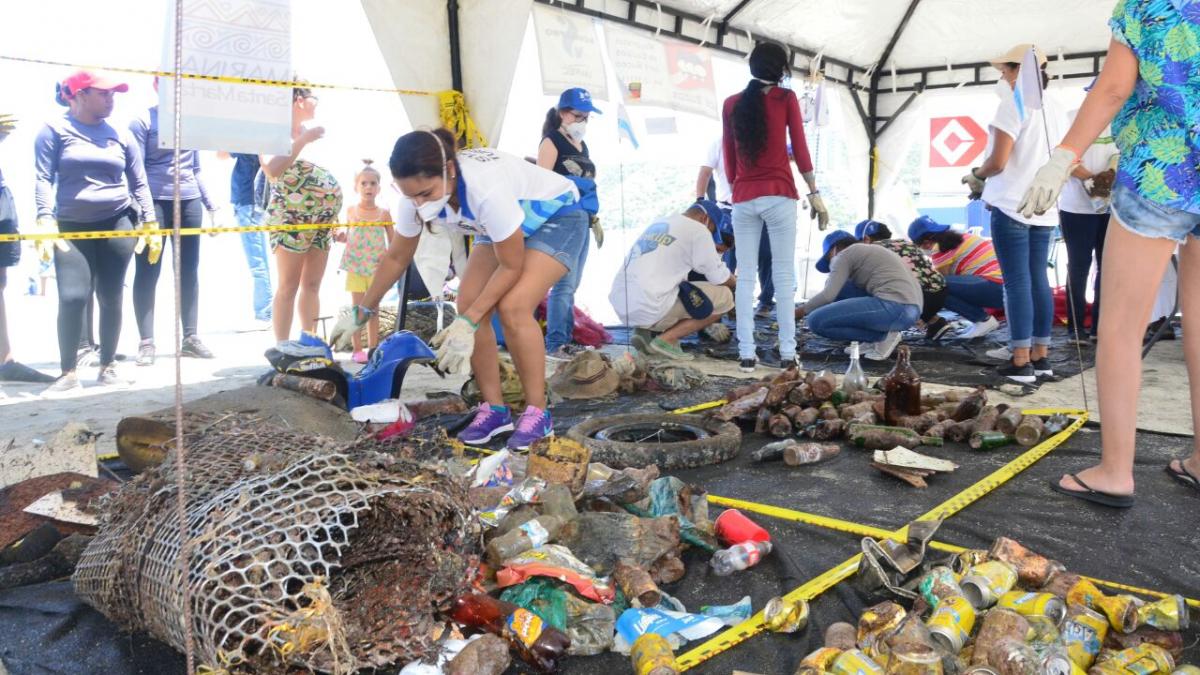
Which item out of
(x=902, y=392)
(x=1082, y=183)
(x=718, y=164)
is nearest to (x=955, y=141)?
(x=718, y=164)

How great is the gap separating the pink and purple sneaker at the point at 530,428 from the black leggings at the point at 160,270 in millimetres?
2970

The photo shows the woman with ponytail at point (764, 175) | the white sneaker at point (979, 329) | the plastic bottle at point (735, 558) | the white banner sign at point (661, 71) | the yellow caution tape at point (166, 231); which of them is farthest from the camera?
the white banner sign at point (661, 71)

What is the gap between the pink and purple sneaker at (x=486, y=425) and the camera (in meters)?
3.44

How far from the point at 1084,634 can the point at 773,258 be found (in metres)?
3.58

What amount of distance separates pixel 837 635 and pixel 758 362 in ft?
12.9

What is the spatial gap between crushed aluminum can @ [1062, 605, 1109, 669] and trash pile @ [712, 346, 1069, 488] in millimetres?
1061

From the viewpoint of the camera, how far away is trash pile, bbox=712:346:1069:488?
9.94ft

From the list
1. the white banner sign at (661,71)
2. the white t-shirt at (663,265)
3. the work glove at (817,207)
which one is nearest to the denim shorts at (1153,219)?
the work glove at (817,207)

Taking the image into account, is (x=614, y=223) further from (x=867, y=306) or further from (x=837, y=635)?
(x=837, y=635)

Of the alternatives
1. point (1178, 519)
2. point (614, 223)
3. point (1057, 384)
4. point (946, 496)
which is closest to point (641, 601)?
point (946, 496)

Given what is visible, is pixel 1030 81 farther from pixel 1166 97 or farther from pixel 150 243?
pixel 150 243

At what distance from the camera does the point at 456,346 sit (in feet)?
10.3

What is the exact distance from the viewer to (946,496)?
2598 mm

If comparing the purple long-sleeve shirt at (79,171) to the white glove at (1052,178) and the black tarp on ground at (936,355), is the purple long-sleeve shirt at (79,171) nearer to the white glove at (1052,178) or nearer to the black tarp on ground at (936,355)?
the black tarp on ground at (936,355)
